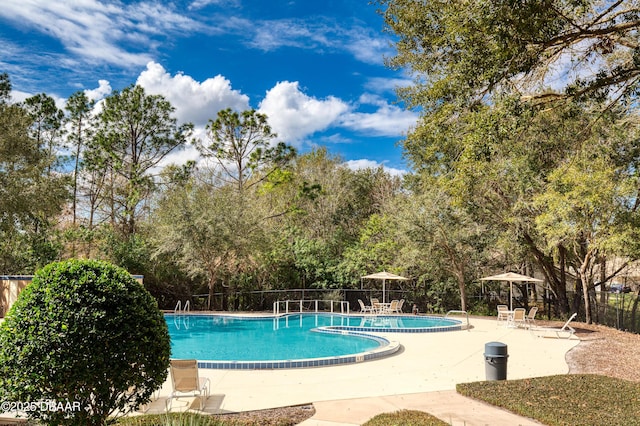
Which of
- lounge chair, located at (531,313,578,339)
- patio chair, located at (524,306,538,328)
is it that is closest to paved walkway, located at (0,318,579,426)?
lounge chair, located at (531,313,578,339)

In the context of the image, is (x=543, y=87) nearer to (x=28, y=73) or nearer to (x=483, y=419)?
(x=483, y=419)

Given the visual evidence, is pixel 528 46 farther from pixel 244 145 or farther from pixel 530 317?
pixel 244 145

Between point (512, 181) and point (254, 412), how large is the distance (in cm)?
1374

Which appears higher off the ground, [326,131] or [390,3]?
[326,131]

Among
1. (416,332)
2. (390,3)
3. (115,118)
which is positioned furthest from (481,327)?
(115,118)

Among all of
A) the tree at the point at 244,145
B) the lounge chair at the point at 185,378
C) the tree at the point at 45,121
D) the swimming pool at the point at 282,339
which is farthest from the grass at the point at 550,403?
the tree at the point at 45,121

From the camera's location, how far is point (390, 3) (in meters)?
11.0

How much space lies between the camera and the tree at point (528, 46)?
6.17 meters

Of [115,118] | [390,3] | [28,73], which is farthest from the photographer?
[115,118]

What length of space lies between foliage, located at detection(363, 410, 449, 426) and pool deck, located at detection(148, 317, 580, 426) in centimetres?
20

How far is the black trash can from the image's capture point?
7678 mm

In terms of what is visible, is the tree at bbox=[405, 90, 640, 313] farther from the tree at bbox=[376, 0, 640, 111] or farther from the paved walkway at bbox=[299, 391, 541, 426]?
the paved walkway at bbox=[299, 391, 541, 426]

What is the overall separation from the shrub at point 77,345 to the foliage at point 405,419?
2600mm

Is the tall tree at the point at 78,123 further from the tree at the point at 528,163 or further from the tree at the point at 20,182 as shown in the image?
the tree at the point at 528,163
